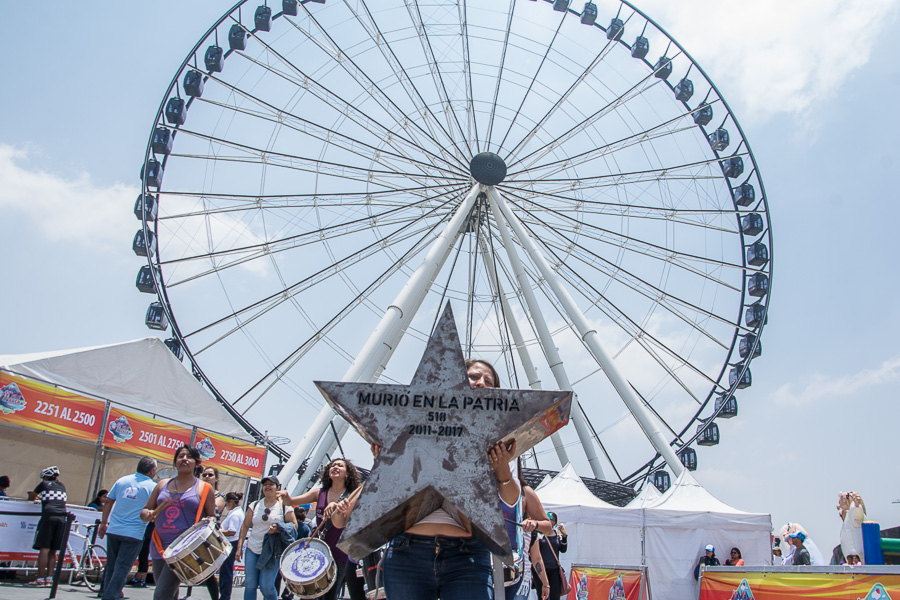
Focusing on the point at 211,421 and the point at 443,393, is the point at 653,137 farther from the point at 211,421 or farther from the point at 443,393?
the point at 443,393

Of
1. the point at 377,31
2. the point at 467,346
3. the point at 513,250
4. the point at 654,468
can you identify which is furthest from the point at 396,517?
the point at 654,468

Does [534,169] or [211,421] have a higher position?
[534,169]

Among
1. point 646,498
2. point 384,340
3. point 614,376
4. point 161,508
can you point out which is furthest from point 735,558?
point 161,508

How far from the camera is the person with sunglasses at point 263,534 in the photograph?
622cm

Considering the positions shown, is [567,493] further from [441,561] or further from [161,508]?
[441,561]

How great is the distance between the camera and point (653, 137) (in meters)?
20.0

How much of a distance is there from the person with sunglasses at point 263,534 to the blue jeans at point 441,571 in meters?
3.57

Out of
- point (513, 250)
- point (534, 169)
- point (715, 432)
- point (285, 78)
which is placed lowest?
point (715, 432)

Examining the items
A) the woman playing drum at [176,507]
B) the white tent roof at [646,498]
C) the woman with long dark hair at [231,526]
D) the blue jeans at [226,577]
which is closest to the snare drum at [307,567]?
the woman playing drum at [176,507]

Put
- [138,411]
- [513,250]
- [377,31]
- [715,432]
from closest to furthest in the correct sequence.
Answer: [138,411] < [513,250] < [377,31] < [715,432]

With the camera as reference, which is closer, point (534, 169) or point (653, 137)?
point (534, 169)

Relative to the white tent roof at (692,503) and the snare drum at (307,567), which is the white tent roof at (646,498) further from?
the snare drum at (307,567)

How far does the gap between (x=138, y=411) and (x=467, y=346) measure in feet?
28.9

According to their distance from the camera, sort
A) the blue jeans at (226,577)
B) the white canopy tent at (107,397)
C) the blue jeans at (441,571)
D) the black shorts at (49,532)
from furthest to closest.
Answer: the white canopy tent at (107,397), the black shorts at (49,532), the blue jeans at (226,577), the blue jeans at (441,571)
